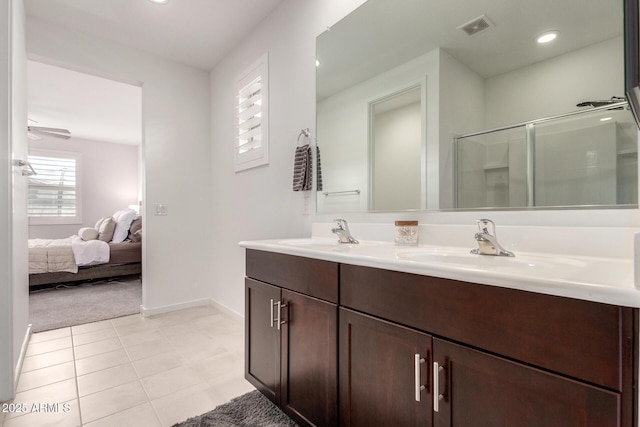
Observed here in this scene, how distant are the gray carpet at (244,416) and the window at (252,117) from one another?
5.18ft

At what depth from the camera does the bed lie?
3.85 metres

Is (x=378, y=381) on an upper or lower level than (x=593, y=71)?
lower

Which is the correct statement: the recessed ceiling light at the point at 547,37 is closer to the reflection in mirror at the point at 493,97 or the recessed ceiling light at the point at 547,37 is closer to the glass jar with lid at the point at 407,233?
the reflection in mirror at the point at 493,97

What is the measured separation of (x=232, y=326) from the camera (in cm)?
267

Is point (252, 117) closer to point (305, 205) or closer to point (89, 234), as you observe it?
point (305, 205)

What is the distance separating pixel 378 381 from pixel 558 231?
76cm

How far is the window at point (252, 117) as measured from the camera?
2414 mm

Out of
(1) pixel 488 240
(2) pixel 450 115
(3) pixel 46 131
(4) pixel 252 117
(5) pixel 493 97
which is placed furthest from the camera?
(3) pixel 46 131

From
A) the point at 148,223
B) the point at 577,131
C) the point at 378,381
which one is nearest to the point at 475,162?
the point at 577,131

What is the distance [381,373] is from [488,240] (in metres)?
0.57

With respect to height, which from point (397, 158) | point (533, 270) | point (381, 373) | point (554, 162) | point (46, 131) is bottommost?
point (381, 373)

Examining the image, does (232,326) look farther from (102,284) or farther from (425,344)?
(102,284)

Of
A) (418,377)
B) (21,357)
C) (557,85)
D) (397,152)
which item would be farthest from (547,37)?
(21,357)

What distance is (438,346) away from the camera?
83 cm
